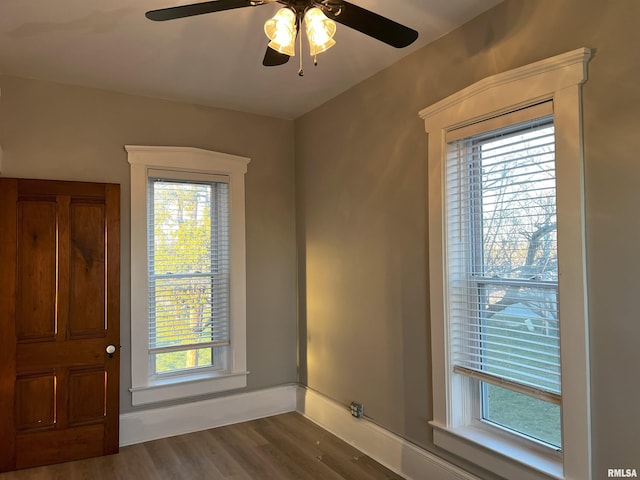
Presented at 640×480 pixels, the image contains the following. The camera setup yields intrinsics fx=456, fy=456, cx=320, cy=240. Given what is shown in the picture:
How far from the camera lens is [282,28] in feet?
5.65

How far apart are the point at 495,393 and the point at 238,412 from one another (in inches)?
93.9

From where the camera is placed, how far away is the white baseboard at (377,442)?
9.15ft

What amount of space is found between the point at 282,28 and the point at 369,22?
13.5 inches

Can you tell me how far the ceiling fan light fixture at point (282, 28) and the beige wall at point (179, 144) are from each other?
242 cm

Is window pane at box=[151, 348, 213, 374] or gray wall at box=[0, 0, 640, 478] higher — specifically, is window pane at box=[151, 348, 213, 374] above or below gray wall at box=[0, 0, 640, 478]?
below

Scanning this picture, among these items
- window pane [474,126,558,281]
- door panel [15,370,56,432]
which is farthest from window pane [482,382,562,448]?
door panel [15,370,56,432]

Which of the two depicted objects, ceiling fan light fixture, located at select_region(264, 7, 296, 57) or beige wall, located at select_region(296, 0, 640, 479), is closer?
Answer: ceiling fan light fixture, located at select_region(264, 7, 296, 57)

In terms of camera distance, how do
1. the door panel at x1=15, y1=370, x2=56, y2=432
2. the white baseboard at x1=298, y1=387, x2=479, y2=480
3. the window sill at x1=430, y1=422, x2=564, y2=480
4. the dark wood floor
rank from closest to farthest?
the window sill at x1=430, y1=422, x2=564, y2=480 < the white baseboard at x1=298, y1=387, x2=479, y2=480 < the dark wood floor < the door panel at x1=15, y1=370, x2=56, y2=432

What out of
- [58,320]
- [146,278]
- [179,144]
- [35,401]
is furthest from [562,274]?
[35,401]

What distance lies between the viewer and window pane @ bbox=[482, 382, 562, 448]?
2.30 m

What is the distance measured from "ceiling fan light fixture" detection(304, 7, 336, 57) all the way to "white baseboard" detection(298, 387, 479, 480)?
239 centimetres

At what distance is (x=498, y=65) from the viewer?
97.3 inches

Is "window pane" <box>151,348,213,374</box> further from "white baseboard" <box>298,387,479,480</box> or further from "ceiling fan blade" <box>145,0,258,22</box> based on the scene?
"ceiling fan blade" <box>145,0,258,22</box>

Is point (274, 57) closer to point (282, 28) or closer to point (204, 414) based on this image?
point (282, 28)
